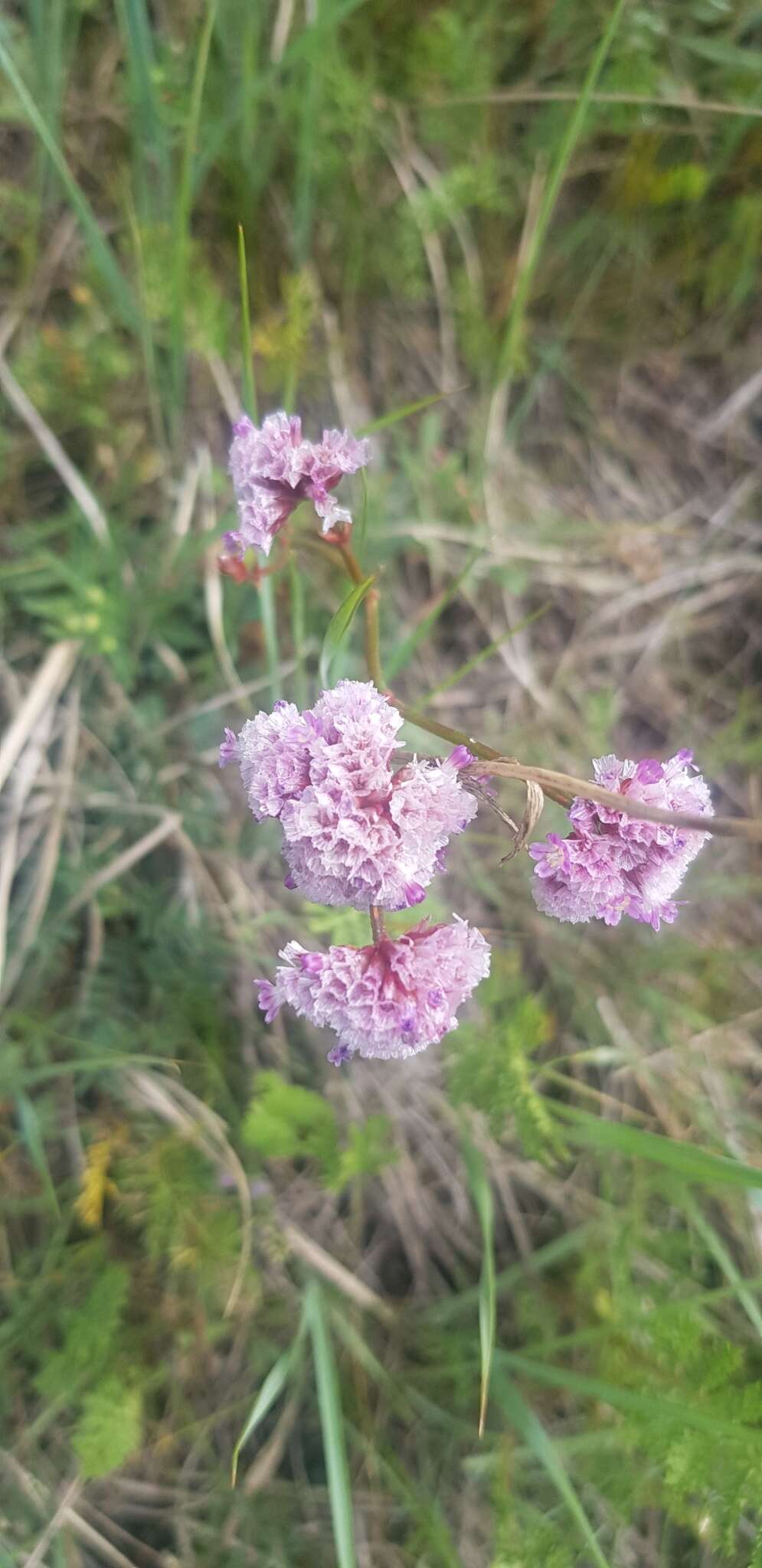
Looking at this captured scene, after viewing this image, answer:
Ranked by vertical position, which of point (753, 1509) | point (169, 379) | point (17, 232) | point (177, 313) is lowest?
point (753, 1509)

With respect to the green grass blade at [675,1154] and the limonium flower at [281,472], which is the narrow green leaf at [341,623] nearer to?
the limonium flower at [281,472]

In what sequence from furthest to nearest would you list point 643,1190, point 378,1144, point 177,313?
point 643,1190, point 378,1144, point 177,313

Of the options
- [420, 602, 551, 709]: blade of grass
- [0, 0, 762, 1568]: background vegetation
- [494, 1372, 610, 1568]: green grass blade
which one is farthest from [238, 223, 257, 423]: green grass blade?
[494, 1372, 610, 1568]: green grass blade

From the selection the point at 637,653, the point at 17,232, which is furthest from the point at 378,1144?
the point at 17,232

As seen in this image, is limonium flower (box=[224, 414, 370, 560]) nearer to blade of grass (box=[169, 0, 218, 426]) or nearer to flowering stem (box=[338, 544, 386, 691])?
flowering stem (box=[338, 544, 386, 691])

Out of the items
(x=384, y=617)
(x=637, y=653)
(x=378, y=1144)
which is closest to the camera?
(x=378, y=1144)

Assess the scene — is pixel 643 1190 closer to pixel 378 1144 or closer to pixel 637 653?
pixel 378 1144

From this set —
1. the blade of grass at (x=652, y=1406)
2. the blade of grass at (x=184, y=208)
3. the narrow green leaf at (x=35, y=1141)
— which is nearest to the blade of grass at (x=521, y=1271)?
the blade of grass at (x=652, y=1406)
